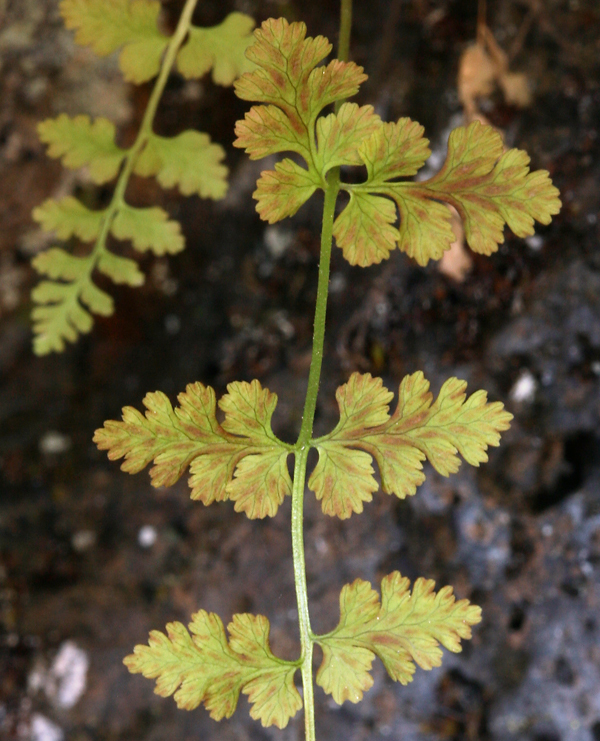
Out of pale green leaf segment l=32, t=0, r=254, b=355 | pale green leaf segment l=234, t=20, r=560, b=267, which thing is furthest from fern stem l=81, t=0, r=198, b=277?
pale green leaf segment l=234, t=20, r=560, b=267

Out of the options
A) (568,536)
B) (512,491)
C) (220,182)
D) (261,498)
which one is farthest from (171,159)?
(568,536)

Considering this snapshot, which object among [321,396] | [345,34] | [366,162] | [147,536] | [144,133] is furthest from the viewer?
[147,536]

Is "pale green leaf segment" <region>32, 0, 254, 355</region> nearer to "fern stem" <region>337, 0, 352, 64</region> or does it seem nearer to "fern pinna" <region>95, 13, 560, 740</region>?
"fern stem" <region>337, 0, 352, 64</region>

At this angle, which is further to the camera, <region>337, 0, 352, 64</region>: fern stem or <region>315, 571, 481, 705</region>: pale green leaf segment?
<region>337, 0, 352, 64</region>: fern stem

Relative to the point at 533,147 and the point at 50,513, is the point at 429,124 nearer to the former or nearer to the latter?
the point at 533,147

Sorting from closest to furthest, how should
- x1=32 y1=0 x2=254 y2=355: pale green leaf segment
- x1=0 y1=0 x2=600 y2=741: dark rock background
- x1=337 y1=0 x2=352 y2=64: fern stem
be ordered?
x1=337 y1=0 x2=352 y2=64: fern stem → x1=32 y1=0 x2=254 y2=355: pale green leaf segment → x1=0 y1=0 x2=600 y2=741: dark rock background

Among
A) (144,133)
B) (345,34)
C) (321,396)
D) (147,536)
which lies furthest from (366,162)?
(147,536)

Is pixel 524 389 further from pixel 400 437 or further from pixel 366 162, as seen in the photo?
pixel 366 162
